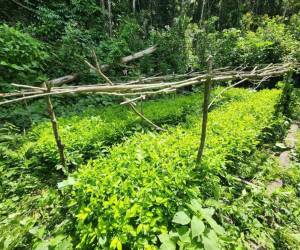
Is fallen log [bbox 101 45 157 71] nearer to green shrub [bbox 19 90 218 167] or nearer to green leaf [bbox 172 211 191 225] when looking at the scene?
green shrub [bbox 19 90 218 167]

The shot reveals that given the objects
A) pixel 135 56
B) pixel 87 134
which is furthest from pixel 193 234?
pixel 135 56

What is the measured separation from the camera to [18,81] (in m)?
6.41

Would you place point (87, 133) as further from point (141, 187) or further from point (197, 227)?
point (197, 227)

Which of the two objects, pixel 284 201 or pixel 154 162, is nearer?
pixel 154 162

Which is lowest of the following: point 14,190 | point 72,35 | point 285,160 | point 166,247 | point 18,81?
point 285,160

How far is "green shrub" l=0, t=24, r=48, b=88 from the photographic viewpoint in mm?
5945

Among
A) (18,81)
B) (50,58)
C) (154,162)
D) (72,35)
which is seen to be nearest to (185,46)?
(72,35)

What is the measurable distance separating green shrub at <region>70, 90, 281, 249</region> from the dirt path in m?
0.87

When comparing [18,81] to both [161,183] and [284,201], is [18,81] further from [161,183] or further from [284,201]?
[284,201]

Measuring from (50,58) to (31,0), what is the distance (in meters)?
4.32

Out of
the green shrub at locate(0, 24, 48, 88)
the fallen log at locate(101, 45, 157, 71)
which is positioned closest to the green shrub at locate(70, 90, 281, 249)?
the green shrub at locate(0, 24, 48, 88)

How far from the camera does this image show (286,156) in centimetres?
458

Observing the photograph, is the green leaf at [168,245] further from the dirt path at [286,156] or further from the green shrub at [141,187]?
the dirt path at [286,156]

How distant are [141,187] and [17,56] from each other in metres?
6.14
